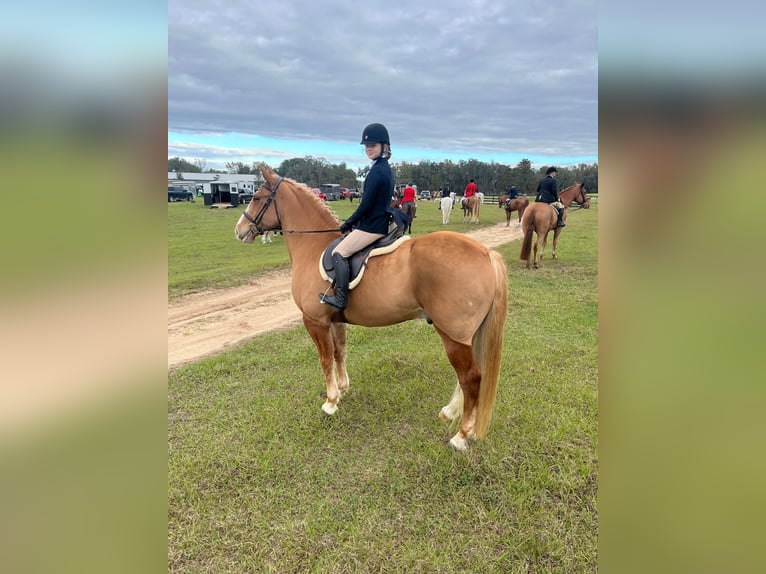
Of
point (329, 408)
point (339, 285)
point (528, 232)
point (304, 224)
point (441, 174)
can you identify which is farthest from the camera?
point (441, 174)

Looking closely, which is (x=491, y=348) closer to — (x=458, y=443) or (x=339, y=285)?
(x=458, y=443)

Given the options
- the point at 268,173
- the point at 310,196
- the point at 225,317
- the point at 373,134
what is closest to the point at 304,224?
the point at 310,196

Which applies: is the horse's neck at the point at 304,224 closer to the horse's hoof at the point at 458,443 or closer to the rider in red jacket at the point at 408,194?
the horse's hoof at the point at 458,443

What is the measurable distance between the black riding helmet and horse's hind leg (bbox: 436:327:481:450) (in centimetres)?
192

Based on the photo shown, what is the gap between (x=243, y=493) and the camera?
124 inches

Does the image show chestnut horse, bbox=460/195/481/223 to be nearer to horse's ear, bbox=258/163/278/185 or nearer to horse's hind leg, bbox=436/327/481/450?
horse's ear, bbox=258/163/278/185

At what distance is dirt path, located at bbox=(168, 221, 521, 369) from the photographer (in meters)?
6.27

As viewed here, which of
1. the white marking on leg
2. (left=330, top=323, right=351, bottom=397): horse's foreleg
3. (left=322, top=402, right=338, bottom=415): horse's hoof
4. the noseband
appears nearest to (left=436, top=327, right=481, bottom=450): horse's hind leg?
the white marking on leg

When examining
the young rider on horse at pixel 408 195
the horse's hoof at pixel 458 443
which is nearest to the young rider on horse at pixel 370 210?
the horse's hoof at pixel 458 443

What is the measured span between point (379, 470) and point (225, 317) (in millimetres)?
5289

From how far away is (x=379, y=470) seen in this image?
11.1 ft
